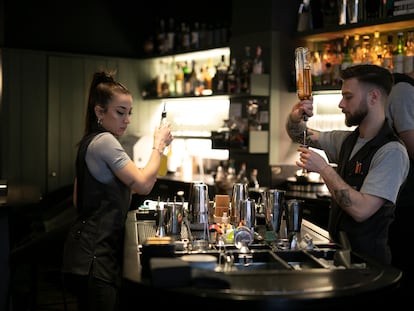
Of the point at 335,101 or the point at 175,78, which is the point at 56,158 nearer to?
the point at 175,78

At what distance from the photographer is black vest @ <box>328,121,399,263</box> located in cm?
297

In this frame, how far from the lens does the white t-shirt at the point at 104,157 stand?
3078mm

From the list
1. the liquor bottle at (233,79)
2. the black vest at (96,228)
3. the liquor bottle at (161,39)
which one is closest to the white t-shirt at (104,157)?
the black vest at (96,228)

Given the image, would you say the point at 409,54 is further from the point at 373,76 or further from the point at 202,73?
the point at 202,73

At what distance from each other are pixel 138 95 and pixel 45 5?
4.82 feet

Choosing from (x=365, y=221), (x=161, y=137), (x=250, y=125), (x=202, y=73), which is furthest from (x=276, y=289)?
(x=202, y=73)

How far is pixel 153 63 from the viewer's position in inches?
312

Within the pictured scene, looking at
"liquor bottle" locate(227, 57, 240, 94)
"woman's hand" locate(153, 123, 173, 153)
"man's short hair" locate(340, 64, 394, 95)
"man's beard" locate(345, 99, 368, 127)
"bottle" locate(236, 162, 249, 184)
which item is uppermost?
"liquor bottle" locate(227, 57, 240, 94)

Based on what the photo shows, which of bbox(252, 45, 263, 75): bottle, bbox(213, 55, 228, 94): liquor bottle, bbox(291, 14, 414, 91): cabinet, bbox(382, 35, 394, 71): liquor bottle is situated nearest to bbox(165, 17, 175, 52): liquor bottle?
bbox(213, 55, 228, 94): liquor bottle

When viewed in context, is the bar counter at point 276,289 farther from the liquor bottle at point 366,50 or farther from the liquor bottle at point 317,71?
the liquor bottle at point 317,71

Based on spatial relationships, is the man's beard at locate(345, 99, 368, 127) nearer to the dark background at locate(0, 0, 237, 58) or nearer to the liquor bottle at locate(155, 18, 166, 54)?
the dark background at locate(0, 0, 237, 58)

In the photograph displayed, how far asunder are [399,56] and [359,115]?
1.98 metres

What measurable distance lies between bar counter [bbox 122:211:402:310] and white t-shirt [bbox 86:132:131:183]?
85 centimetres

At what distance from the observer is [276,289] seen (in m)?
2.04
